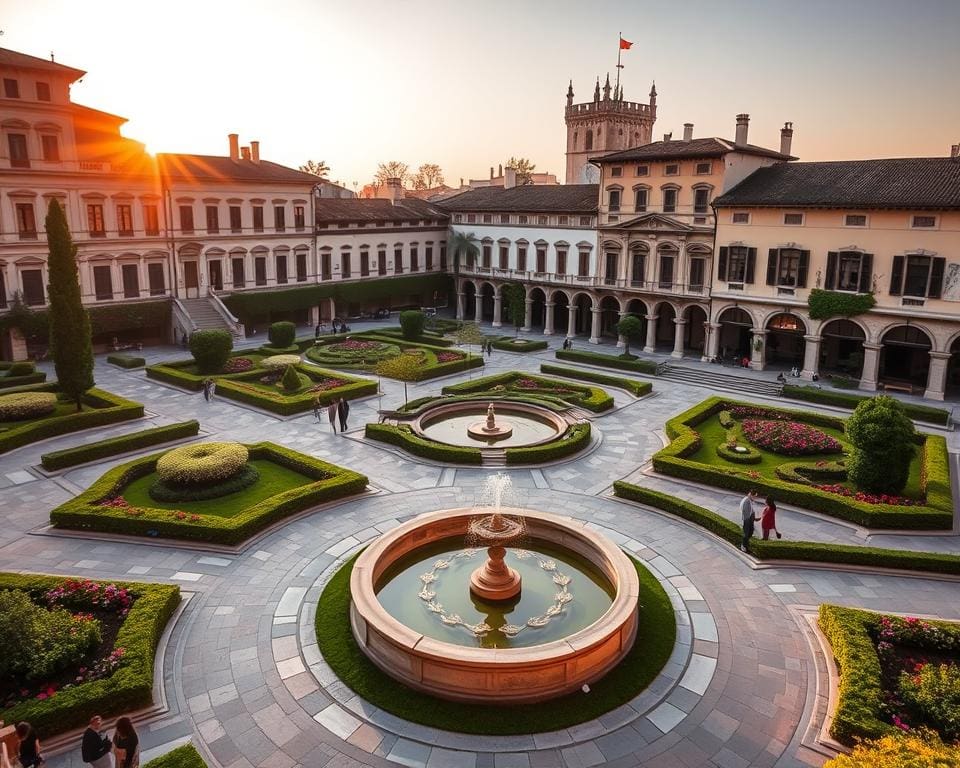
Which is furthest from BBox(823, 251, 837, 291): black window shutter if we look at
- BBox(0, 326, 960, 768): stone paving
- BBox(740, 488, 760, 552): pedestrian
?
BBox(740, 488, 760, 552): pedestrian

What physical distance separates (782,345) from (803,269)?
7.36 meters

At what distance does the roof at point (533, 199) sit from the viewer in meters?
52.3

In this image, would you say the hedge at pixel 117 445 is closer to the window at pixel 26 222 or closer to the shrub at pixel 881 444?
the window at pixel 26 222

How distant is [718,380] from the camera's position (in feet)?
133

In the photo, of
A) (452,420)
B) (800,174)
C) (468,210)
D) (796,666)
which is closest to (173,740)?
(796,666)

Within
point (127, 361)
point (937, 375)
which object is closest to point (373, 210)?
point (127, 361)

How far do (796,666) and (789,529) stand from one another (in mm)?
7360

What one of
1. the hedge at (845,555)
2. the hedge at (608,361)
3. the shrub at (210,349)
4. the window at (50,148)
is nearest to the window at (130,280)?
the window at (50,148)

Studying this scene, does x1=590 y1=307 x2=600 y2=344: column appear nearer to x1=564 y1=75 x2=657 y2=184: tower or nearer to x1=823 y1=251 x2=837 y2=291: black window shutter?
x1=823 y1=251 x2=837 y2=291: black window shutter

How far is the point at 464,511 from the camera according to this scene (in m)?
19.0

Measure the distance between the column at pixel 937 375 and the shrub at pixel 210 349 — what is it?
3867cm

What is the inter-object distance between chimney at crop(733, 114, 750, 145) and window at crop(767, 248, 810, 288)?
8505 millimetres

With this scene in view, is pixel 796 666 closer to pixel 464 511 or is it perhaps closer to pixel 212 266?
pixel 464 511

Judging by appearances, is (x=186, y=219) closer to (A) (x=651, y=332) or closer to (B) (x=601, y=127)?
(A) (x=651, y=332)
